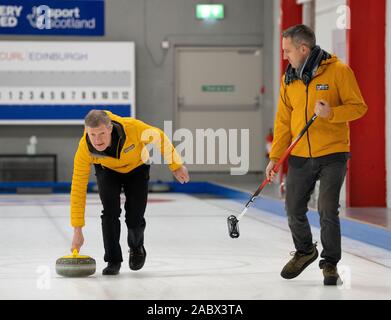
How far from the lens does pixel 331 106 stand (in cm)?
514

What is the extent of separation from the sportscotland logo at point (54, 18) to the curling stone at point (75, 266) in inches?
386

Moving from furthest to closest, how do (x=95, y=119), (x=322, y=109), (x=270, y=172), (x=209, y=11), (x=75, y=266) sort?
1. (x=209, y=11)
2. (x=75, y=266)
3. (x=270, y=172)
4. (x=95, y=119)
5. (x=322, y=109)

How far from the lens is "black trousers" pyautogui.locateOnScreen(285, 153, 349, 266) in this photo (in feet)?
16.8

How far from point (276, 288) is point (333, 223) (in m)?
0.46

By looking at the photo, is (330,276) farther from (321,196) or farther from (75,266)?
(75,266)

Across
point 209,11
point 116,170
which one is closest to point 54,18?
point 209,11

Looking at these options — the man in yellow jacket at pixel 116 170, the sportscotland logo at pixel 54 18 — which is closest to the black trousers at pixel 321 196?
the man in yellow jacket at pixel 116 170

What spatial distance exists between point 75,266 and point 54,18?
992cm

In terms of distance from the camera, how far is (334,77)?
512 centimetres

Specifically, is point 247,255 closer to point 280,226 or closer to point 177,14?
point 280,226

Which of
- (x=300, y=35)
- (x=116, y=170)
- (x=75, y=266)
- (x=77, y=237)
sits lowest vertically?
(x=75, y=266)

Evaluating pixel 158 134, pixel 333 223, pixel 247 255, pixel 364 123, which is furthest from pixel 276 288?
pixel 364 123

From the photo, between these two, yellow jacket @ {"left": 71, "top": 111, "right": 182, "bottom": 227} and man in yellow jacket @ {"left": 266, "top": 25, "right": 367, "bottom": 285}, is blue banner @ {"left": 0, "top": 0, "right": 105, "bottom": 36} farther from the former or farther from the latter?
man in yellow jacket @ {"left": 266, "top": 25, "right": 367, "bottom": 285}

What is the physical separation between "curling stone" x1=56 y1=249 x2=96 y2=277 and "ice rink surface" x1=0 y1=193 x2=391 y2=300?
0.05 meters
